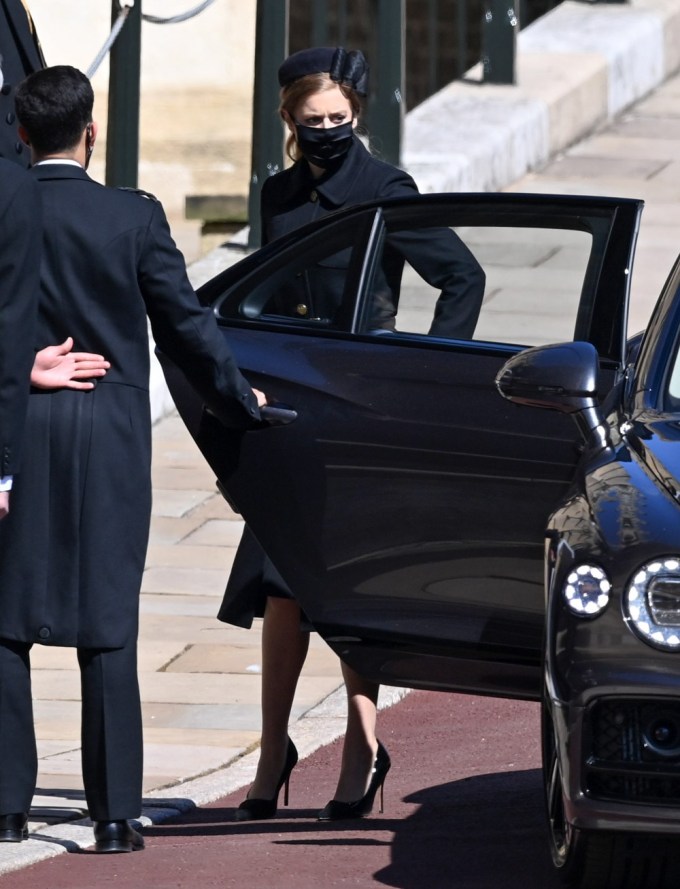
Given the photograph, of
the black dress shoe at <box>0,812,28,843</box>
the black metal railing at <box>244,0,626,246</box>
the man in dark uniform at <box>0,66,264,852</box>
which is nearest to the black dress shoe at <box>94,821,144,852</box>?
the man in dark uniform at <box>0,66,264,852</box>

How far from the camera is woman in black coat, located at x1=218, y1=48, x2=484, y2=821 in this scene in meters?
5.65

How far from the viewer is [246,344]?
5590mm

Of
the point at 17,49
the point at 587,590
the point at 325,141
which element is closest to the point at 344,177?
the point at 325,141

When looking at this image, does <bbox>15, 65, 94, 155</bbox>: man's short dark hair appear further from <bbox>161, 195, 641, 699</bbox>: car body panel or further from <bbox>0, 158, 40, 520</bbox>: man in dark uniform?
<bbox>161, 195, 641, 699</bbox>: car body panel

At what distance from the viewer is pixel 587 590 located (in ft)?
14.3

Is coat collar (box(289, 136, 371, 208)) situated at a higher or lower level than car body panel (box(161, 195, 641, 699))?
higher

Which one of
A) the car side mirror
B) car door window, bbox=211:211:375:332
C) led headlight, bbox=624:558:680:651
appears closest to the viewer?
led headlight, bbox=624:558:680:651

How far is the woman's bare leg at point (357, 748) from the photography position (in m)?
5.78

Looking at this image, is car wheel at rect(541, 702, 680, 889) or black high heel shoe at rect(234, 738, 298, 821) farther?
black high heel shoe at rect(234, 738, 298, 821)

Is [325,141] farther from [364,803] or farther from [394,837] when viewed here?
[394,837]

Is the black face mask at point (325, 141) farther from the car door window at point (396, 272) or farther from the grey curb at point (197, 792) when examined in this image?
the grey curb at point (197, 792)

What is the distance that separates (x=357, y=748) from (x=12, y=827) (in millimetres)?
982

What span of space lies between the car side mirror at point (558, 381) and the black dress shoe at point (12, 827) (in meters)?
1.55

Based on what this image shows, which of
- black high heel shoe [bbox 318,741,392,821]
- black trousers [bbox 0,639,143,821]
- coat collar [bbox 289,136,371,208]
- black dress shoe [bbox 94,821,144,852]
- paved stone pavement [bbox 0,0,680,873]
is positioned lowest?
paved stone pavement [bbox 0,0,680,873]
